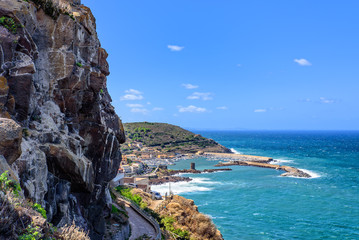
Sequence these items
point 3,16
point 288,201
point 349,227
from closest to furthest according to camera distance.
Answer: point 3,16, point 349,227, point 288,201

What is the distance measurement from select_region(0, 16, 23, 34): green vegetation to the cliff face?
0.13 feet

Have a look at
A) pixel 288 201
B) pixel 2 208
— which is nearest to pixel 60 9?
pixel 2 208

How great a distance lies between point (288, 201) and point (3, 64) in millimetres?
51691

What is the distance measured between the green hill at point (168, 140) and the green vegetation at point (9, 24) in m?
120

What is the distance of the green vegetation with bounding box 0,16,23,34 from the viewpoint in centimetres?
1248

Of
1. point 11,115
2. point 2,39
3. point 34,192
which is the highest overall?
point 2,39

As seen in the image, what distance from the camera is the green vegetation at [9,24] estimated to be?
12477 mm

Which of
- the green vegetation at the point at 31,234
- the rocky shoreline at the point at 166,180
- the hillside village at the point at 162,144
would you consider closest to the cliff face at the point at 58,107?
the green vegetation at the point at 31,234

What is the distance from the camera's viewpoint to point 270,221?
41.9 m

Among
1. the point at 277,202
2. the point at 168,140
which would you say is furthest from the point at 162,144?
the point at 277,202

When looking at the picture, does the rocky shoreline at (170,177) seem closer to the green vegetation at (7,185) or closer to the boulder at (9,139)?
the boulder at (9,139)

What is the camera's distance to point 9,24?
1266 cm

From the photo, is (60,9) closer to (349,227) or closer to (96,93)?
(96,93)

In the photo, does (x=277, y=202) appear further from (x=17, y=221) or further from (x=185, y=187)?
(x=17, y=221)
